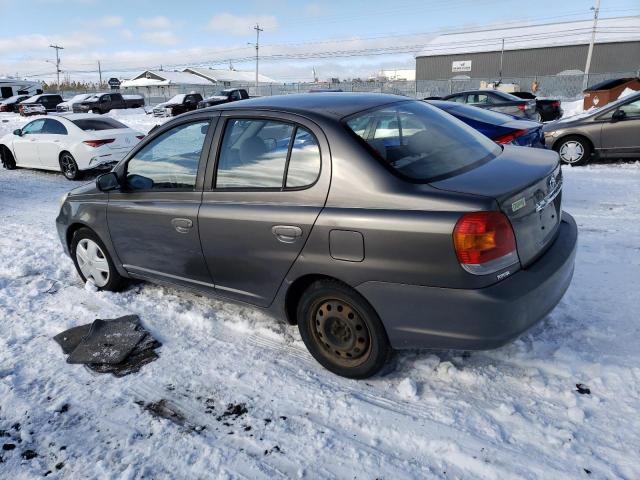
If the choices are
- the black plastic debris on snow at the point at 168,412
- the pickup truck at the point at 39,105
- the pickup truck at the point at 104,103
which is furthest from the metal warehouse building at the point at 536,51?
the black plastic debris on snow at the point at 168,412

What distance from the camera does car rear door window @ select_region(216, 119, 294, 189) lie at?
10.2 feet

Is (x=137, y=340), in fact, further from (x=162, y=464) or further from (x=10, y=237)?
(x=10, y=237)

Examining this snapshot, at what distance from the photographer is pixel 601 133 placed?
9141 mm

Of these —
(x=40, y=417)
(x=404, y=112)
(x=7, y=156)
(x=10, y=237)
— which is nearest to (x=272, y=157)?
(x=404, y=112)

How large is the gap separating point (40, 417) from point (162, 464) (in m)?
0.93

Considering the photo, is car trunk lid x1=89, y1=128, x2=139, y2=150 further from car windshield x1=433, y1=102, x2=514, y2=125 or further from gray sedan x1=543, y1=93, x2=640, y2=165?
gray sedan x1=543, y1=93, x2=640, y2=165

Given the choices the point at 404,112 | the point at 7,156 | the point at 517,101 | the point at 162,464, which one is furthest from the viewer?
the point at 517,101

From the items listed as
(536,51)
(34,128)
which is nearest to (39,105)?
(34,128)

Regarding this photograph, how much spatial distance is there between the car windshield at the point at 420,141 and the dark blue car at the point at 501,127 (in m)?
3.34

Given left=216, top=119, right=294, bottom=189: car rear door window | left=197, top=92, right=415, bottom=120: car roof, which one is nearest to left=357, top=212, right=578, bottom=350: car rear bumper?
left=216, top=119, right=294, bottom=189: car rear door window

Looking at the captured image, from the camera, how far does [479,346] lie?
2.60m

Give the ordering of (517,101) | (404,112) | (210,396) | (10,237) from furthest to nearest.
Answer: (517,101) → (10,237) → (404,112) → (210,396)

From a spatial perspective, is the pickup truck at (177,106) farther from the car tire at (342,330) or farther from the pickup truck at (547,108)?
the car tire at (342,330)

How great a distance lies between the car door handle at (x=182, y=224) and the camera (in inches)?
138
